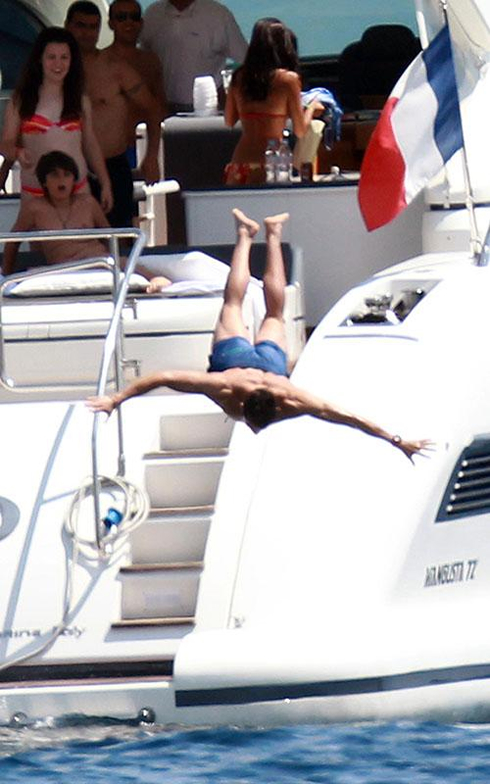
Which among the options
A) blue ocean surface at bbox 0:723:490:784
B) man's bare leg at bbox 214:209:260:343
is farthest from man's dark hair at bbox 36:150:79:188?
blue ocean surface at bbox 0:723:490:784

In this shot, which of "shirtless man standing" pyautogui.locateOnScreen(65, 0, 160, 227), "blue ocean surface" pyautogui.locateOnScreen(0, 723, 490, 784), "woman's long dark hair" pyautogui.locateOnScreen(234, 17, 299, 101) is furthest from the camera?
"shirtless man standing" pyautogui.locateOnScreen(65, 0, 160, 227)

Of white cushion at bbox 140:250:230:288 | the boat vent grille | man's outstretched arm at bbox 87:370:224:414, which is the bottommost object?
the boat vent grille

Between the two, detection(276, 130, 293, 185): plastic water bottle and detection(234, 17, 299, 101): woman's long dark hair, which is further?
detection(276, 130, 293, 185): plastic water bottle

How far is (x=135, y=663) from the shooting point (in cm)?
732

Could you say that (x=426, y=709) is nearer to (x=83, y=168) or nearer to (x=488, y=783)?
(x=488, y=783)

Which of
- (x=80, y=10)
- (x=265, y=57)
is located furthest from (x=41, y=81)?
(x=80, y=10)

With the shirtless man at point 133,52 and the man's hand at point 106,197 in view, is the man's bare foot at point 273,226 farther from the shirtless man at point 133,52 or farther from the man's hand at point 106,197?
the shirtless man at point 133,52

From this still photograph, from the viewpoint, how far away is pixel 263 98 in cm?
973

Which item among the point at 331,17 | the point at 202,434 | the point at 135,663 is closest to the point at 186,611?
the point at 135,663

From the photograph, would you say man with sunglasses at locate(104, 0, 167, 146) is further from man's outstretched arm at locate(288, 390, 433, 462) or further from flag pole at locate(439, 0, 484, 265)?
man's outstretched arm at locate(288, 390, 433, 462)

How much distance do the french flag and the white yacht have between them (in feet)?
1.86

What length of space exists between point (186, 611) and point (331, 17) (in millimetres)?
5527

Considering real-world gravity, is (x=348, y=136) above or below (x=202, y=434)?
above

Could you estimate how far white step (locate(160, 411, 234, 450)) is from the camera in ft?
26.1
